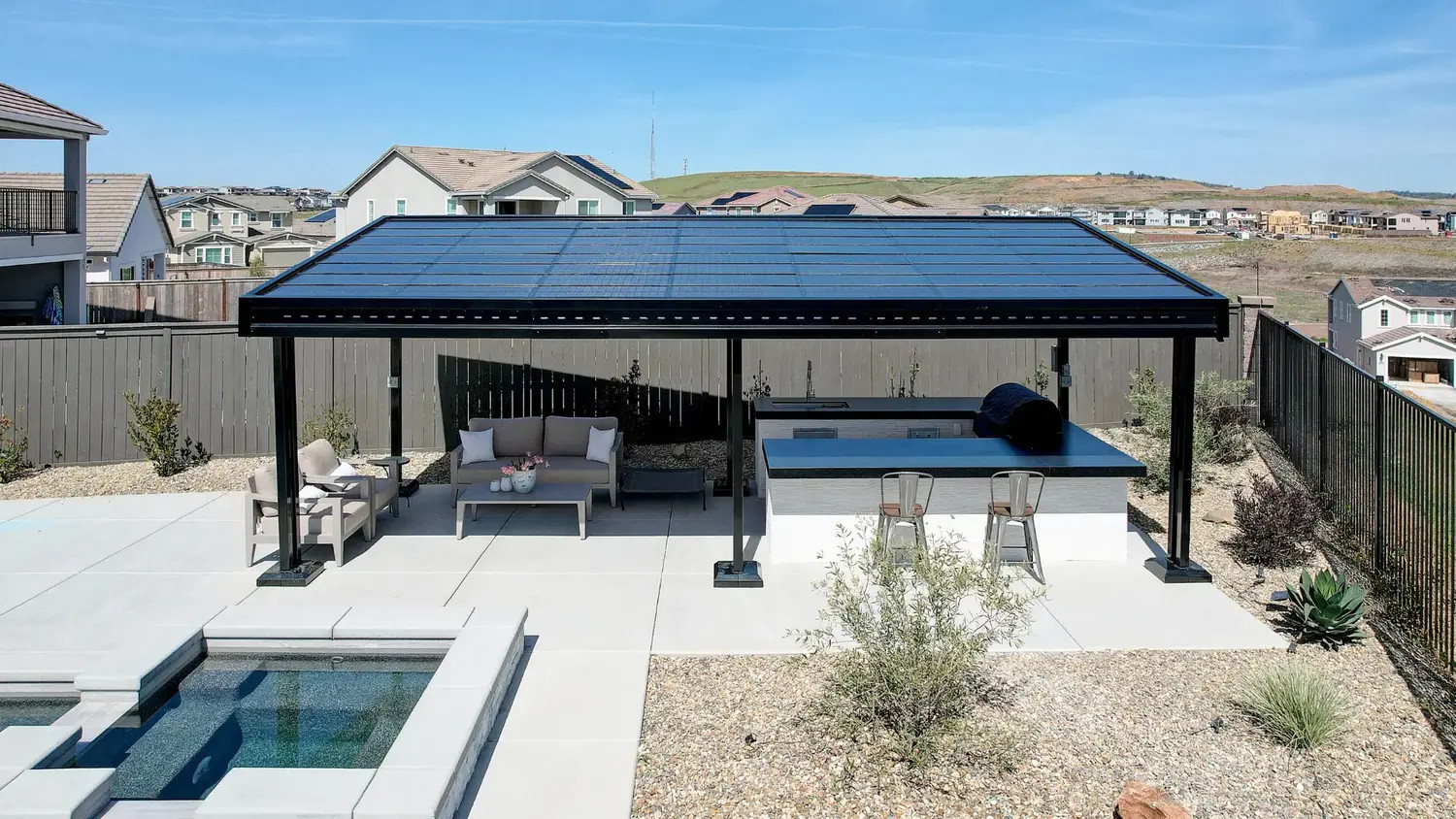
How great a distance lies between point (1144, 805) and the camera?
519 centimetres

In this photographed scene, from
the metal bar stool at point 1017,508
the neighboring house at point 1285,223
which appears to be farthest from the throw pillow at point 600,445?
the neighboring house at point 1285,223

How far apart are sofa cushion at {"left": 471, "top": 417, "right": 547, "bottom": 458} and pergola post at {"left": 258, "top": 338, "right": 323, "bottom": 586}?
330 cm

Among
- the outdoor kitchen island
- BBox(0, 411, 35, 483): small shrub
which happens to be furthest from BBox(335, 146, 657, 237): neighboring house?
the outdoor kitchen island

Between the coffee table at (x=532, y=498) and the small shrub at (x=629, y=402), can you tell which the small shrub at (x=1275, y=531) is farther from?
the small shrub at (x=629, y=402)

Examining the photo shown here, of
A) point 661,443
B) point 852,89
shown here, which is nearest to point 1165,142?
point 852,89

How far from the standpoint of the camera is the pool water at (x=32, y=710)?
6.64 m

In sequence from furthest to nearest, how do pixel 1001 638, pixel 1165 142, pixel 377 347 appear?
pixel 1165 142, pixel 377 347, pixel 1001 638

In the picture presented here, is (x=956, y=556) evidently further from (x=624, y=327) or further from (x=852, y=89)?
(x=852, y=89)

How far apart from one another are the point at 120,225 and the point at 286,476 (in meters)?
35.9

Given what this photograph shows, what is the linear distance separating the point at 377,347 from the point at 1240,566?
459 inches

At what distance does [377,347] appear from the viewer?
1558 cm

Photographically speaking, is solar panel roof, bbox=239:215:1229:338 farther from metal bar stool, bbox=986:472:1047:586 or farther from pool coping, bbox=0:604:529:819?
pool coping, bbox=0:604:529:819

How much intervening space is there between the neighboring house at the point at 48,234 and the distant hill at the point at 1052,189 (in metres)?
100

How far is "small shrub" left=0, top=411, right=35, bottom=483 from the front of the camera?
14.1m
